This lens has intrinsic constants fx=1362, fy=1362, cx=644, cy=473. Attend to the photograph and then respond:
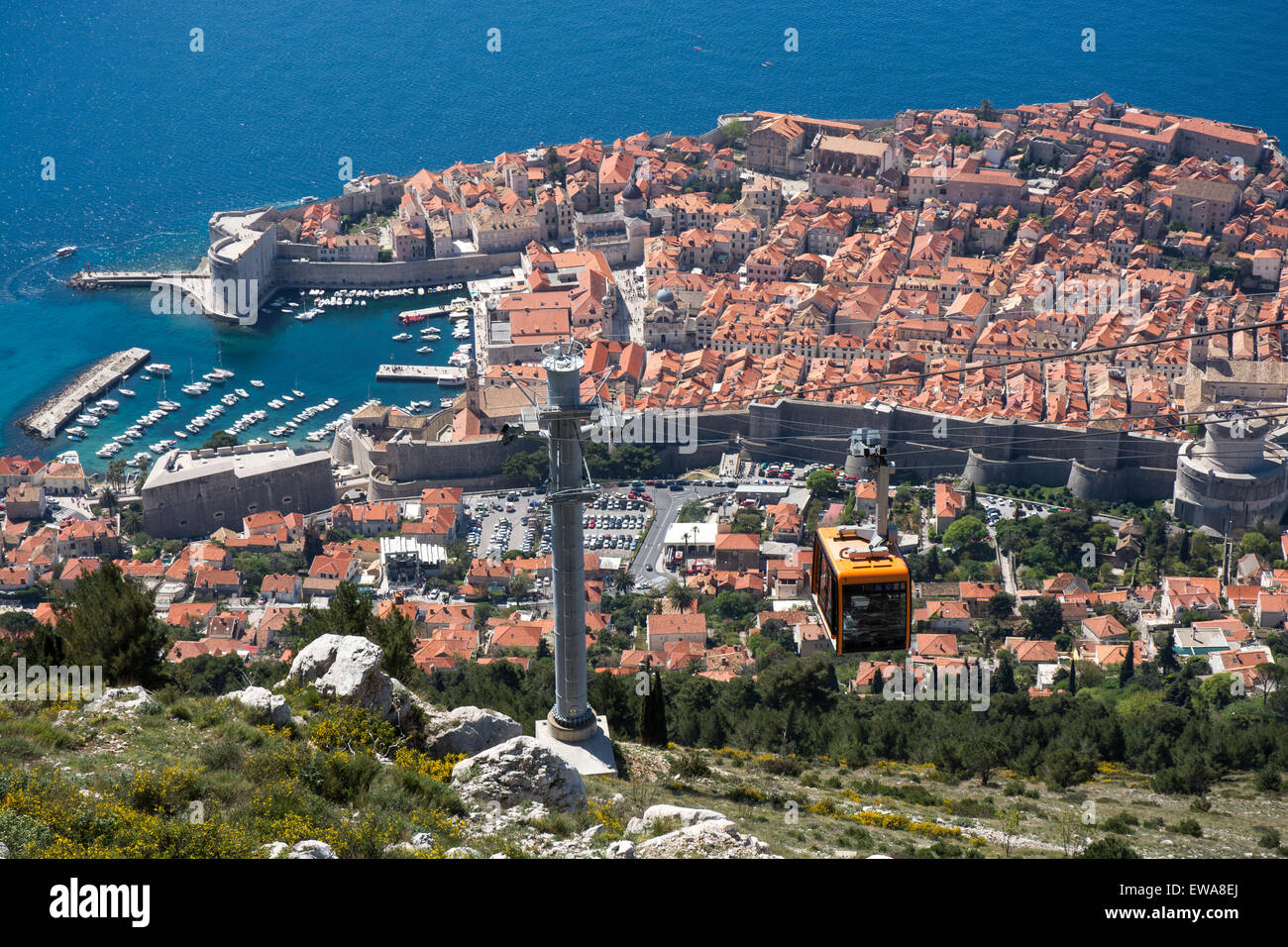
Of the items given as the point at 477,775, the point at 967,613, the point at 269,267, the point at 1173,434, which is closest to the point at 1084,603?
the point at 967,613

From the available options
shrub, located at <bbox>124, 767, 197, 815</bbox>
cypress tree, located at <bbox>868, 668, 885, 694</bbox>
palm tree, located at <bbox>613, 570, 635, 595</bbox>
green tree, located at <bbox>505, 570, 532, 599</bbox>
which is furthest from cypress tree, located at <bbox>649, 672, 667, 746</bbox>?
green tree, located at <bbox>505, 570, 532, 599</bbox>

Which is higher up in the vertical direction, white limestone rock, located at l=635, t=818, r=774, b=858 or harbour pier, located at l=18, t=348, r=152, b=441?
harbour pier, located at l=18, t=348, r=152, b=441

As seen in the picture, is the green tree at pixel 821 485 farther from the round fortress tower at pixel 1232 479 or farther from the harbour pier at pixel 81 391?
the harbour pier at pixel 81 391

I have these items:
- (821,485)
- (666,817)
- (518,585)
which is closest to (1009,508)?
(821,485)

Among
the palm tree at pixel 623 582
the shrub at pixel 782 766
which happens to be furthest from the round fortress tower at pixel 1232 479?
the shrub at pixel 782 766

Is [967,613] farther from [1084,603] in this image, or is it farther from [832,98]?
[832,98]

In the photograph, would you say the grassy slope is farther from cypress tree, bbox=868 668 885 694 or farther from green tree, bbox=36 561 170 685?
cypress tree, bbox=868 668 885 694
